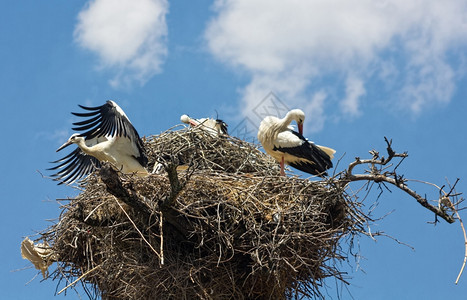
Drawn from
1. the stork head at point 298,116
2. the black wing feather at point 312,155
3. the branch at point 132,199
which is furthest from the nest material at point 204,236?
the stork head at point 298,116

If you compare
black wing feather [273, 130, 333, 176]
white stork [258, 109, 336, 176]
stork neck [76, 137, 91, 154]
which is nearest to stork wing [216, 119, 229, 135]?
white stork [258, 109, 336, 176]

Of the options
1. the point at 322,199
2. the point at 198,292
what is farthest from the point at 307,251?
the point at 198,292

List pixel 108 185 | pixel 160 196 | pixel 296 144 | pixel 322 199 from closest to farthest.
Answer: pixel 108 185 → pixel 160 196 → pixel 322 199 → pixel 296 144

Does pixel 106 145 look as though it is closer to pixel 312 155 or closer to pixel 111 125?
pixel 111 125

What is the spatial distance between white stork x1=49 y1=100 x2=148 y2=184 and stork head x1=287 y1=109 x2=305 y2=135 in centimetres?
158

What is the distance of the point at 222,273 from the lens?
23.3 feet

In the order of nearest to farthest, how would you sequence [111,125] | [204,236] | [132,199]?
[132,199] → [204,236] → [111,125]

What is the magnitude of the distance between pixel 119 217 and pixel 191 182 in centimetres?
65

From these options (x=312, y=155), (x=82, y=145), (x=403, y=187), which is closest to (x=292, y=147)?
(x=312, y=155)

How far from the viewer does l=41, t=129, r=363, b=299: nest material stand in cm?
673

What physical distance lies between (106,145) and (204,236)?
247 cm

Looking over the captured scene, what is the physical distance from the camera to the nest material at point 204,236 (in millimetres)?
6730

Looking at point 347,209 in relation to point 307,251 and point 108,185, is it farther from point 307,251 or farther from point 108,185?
point 108,185

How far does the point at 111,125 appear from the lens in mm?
8422
